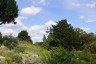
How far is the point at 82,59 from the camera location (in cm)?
1250

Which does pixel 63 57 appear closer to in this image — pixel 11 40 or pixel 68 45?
pixel 68 45

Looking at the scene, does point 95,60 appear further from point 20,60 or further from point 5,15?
point 5,15

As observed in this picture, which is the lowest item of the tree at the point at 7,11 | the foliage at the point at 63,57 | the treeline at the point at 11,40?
the foliage at the point at 63,57

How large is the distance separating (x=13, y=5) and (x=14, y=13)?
0.79 m

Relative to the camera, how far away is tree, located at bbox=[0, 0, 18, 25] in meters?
26.0

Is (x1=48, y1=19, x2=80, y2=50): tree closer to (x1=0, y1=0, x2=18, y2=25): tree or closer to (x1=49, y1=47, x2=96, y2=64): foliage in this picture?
(x1=0, y1=0, x2=18, y2=25): tree

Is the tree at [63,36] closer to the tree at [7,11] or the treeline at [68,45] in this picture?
the treeline at [68,45]

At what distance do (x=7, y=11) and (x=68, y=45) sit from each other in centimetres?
698

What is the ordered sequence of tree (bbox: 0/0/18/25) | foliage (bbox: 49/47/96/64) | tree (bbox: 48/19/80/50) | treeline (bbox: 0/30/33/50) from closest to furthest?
1. foliage (bbox: 49/47/96/64)
2. treeline (bbox: 0/30/33/50)
3. tree (bbox: 0/0/18/25)
4. tree (bbox: 48/19/80/50)

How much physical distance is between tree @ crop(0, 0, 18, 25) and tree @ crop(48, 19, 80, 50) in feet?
50.4

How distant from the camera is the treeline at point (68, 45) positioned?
38.1 feet

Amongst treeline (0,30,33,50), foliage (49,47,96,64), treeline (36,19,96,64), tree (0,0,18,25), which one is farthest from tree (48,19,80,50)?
foliage (49,47,96,64)

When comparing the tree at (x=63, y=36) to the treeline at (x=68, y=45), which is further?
the tree at (x=63, y=36)

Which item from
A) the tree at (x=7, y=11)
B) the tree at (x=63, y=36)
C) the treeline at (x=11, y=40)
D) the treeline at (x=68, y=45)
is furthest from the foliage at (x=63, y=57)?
the tree at (x=63, y=36)
